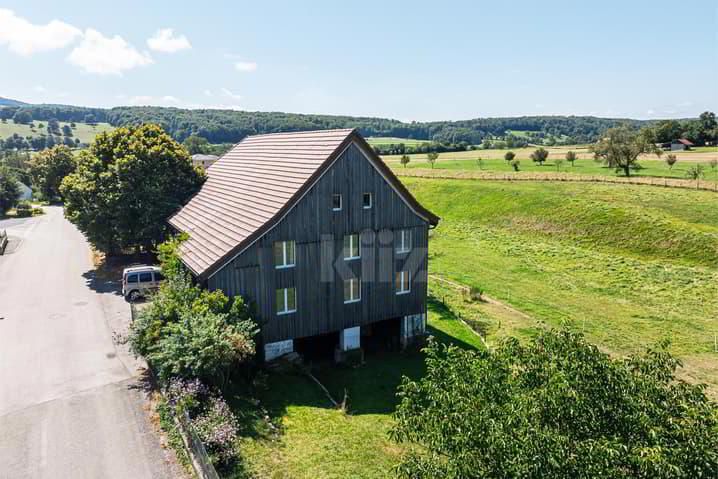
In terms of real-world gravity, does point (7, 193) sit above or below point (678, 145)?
below

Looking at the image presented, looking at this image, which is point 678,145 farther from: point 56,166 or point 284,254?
point 56,166

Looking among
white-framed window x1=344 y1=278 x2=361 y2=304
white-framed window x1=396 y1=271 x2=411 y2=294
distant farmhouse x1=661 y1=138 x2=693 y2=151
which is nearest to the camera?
white-framed window x1=344 y1=278 x2=361 y2=304

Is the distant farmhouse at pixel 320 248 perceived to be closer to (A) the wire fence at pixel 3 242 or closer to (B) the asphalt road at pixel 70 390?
(B) the asphalt road at pixel 70 390

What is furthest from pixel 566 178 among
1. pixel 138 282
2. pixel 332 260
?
pixel 138 282

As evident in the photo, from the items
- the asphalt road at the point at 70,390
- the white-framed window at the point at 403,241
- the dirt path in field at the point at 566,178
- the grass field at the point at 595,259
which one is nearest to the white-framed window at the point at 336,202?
the white-framed window at the point at 403,241

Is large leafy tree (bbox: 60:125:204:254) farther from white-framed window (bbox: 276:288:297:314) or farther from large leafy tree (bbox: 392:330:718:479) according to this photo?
large leafy tree (bbox: 392:330:718:479)

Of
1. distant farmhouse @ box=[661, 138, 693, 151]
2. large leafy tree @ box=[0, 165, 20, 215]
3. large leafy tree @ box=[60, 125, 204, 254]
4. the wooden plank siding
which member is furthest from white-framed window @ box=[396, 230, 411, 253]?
distant farmhouse @ box=[661, 138, 693, 151]

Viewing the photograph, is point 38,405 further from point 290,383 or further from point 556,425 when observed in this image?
point 556,425

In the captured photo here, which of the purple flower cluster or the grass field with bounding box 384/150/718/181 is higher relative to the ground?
the grass field with bounding box 384/150/718/181
